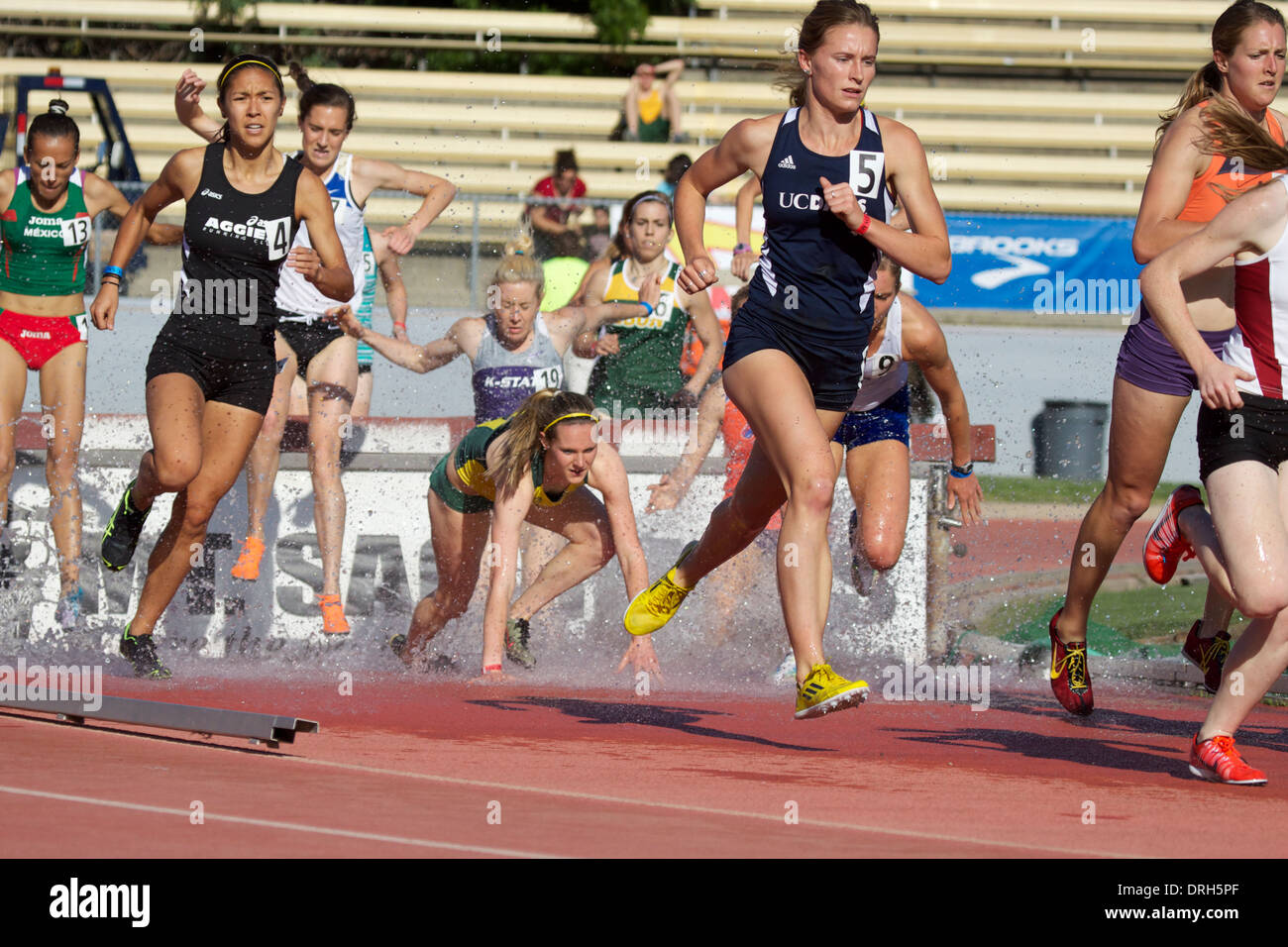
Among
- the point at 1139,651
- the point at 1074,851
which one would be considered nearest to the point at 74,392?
the point at 1139,651

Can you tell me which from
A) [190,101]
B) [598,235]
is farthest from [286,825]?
[598,235]

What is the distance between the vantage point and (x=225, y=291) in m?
7.02

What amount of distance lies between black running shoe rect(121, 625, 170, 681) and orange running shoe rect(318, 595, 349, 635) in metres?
1.36

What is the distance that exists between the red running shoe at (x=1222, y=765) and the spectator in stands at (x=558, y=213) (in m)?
10.7

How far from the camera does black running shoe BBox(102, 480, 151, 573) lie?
24.2 feet

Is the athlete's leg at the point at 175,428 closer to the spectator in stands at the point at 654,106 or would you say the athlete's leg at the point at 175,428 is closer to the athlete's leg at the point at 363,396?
the athlete's leg at the point at 363,396

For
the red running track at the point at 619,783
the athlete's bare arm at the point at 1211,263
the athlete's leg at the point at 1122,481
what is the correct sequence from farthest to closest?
1. the athlete's leg at the point at 1122,481
2. the athlete's bare arm at the point at 1211,263
3. the red running track at the point at 619,783

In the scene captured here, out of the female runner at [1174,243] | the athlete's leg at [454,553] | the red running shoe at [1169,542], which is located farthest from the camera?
the athlete's leg at [454,553]

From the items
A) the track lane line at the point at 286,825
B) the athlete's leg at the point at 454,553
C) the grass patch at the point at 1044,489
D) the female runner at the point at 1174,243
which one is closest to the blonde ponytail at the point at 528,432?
the athlete's leg at the point at 454,553

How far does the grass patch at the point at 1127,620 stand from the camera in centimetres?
891

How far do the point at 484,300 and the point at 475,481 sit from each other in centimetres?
835
